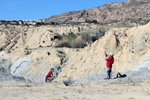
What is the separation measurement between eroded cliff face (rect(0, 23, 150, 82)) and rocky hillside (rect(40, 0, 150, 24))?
5233 centimetres

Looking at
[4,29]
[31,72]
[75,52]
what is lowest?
[31,72]

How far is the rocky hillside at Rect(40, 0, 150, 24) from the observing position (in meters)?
80.6

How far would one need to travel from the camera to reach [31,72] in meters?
24.7

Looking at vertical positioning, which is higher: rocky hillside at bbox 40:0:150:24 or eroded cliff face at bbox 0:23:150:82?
rocky hillside at bbox 40:0:150:24

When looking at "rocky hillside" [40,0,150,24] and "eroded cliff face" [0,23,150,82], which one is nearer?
"eroded cliff face" [0,23,150,82]

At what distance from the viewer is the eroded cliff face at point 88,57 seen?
17172mm

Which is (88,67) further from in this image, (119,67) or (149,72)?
(149,72)

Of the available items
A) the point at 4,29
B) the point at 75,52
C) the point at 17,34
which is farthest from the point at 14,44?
the point at 75,52

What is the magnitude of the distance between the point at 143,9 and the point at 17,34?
132 feet

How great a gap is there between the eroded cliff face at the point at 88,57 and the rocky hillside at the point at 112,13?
2060 inches

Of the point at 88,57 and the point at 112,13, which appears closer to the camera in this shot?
the point at 88,57

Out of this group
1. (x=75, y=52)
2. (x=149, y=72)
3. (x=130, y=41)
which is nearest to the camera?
(x=149, y=72)

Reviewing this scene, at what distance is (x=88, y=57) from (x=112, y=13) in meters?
68.4

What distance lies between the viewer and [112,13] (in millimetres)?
87688
